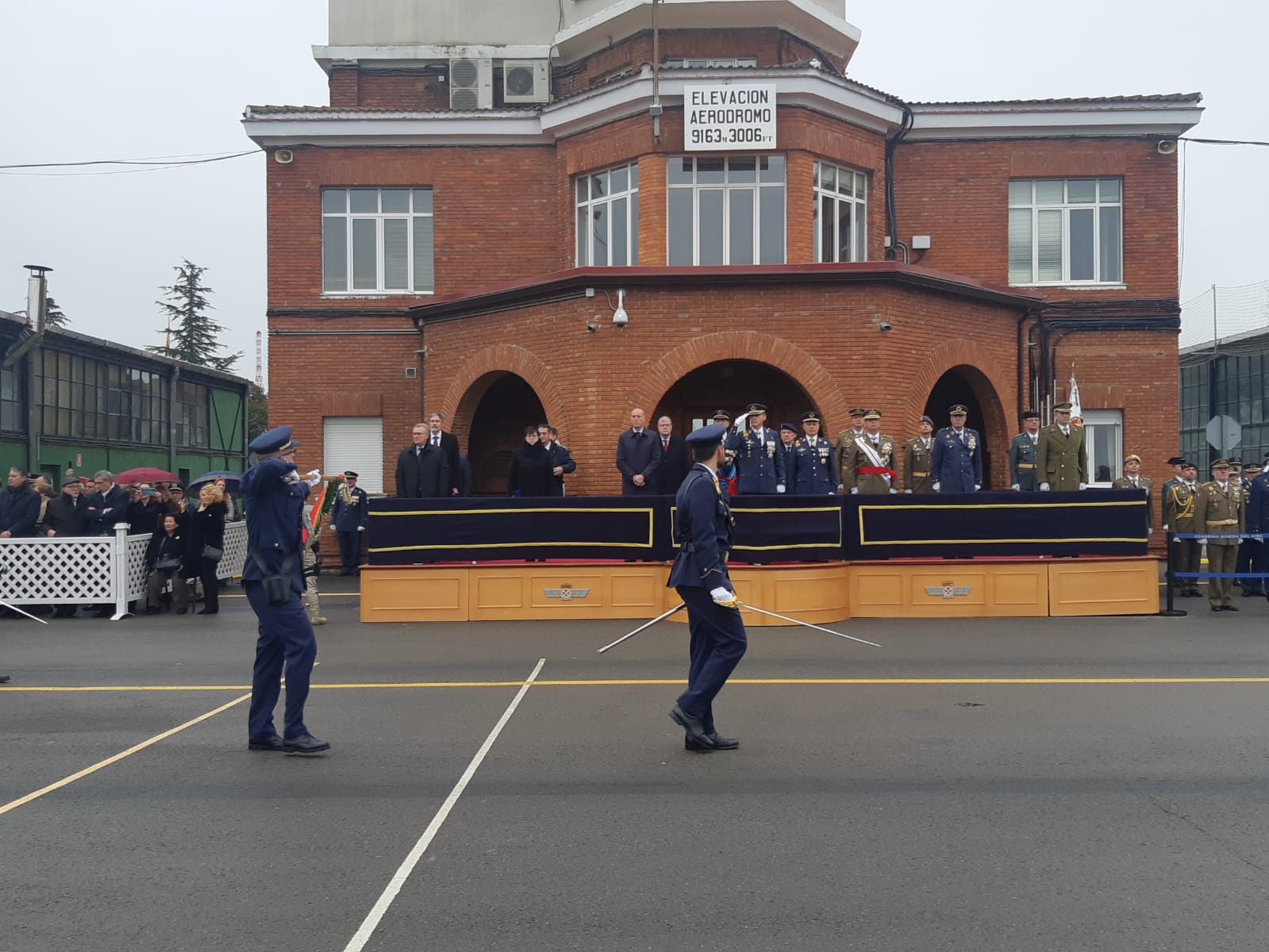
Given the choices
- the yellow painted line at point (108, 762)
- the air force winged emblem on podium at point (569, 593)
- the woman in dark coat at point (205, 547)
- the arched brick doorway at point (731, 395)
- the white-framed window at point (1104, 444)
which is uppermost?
the arched brick doorway at point (731, 395)

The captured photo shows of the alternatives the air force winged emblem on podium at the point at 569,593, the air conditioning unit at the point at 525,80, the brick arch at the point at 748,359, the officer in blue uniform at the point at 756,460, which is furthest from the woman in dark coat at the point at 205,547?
the air conditioning unit at the point at 525,80

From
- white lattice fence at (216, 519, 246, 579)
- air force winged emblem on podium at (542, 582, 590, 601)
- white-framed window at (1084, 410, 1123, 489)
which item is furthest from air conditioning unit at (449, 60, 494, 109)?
white-framed window at (1084, 410, 1123, 489)

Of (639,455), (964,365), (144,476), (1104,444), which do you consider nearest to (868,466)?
(639,455)

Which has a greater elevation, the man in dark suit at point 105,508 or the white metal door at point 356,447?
the white metal door at point 356,447

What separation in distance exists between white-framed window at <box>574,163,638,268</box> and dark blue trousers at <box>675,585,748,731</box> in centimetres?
1302

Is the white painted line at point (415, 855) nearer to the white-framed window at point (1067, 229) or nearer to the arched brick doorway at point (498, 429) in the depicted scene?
the arched brick doorway at point (498, 429)

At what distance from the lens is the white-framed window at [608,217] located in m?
19.9

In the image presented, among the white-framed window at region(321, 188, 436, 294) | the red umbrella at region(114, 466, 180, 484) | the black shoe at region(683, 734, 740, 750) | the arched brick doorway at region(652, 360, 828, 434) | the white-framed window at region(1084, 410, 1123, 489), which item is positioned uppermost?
the white-framed window at region(321, 188, 436, 294)

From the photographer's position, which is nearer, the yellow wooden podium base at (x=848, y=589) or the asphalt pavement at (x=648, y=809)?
the asphalt pavement at (x=648, y=809)

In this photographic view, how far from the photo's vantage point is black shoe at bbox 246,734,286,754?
7.31 metres

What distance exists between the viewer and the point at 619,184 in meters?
20.2

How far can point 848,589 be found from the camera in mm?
13320

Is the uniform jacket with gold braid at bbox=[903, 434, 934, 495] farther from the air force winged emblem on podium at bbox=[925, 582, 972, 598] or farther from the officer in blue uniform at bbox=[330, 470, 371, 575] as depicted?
the officer in blue uniform at bbox=[330, 470, 371, 575]

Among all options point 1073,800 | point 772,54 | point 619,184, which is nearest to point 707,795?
point 1073,800
